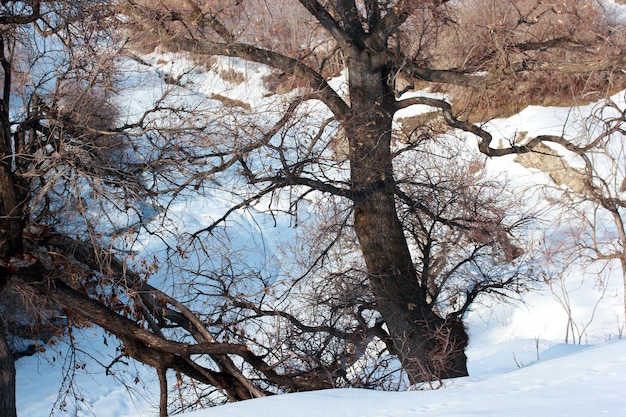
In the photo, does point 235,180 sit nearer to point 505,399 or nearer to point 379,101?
point 379,101

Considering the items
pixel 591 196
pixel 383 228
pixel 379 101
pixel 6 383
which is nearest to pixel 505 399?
pixel 383 228

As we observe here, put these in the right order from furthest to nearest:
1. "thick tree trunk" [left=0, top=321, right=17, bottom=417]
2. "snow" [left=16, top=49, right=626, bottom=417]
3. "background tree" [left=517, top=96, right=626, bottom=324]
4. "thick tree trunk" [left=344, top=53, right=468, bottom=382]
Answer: "background tree" [left=517, top=96, right=626, bottom=324] → "thick tree trunk" [left=344, top=53, right=468, bottom=382] → "thick tree trunk" [left=0, top=321, right=17, bottom=417] → "snow" [left=16, top=49, right=626, bottom=417]

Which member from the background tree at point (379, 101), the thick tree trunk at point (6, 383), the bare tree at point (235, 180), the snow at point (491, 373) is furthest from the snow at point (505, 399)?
the background tree at point (379, 101)

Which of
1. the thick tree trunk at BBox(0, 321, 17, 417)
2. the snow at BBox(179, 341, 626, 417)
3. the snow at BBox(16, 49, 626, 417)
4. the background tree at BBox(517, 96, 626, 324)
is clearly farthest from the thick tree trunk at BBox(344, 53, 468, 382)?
the background tree at BBox(517, 96, 626, 324)

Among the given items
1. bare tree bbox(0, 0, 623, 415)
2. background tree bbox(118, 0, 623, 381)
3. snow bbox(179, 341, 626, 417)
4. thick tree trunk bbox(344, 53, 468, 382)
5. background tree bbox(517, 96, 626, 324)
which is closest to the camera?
snow bbox(179, 341, 626, 417)

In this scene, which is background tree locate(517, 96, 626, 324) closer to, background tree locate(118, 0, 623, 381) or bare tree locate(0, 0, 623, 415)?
background tree locate(118, 0, 623, 381)

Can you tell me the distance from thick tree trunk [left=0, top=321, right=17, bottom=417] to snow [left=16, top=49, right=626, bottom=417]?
586 millimetres

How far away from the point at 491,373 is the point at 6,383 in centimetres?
645

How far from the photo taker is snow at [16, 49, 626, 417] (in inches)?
129

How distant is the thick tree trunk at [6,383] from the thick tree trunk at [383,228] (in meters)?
3.88

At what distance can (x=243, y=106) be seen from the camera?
686 cm

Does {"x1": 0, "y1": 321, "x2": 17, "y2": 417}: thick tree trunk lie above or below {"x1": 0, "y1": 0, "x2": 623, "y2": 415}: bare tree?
below

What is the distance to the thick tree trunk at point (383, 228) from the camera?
289 inches

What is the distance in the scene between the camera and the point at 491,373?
920 centimetres
